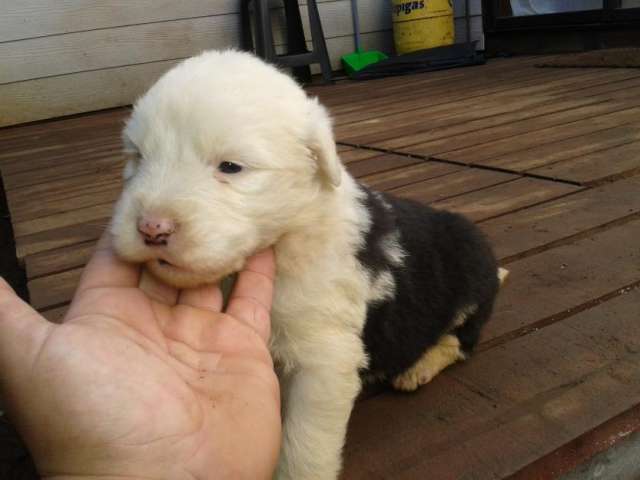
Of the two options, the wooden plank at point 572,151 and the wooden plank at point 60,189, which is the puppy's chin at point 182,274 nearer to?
the wooden plank at point 572,151

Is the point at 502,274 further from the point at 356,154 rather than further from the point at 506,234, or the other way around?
the point at 356,154

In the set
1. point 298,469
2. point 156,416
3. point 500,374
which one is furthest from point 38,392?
point 500,374

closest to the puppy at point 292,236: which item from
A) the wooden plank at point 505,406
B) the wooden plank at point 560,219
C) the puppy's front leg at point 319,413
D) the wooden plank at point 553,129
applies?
the puppy's front leg at point 319,413

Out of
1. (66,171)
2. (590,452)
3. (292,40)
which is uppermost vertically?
(292,40)

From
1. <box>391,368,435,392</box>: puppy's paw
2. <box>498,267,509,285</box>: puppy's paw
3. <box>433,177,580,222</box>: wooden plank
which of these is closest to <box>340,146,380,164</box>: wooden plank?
<box>433,177,580,222</box>: wooden plank

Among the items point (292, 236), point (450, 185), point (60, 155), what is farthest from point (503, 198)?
point (60, 155)

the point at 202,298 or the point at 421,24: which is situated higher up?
the point at 421,24

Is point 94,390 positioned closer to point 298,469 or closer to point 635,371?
point 298,469
